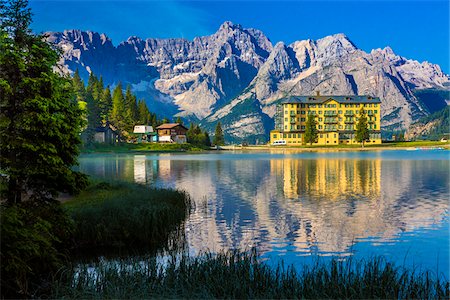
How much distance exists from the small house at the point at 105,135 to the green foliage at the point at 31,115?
154768 mm

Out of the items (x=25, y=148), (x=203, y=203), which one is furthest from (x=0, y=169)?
(x=203, y=203)

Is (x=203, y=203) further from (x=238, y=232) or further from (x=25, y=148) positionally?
(x=25, y=148)

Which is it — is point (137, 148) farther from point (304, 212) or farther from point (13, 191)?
point (13, 191)

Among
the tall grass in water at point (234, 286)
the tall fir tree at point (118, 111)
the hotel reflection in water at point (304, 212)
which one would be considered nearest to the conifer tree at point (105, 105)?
the tall fir tree at point (118, 111)

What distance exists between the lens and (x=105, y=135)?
173250mm

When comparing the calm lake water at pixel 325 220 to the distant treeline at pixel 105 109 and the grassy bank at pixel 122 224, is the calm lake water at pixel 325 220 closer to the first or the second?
the grassy bank at pixel 122 224

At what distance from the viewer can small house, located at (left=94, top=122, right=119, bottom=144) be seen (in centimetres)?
17088

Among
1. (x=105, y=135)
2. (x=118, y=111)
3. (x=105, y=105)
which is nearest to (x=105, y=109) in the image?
(x=105, y=105)

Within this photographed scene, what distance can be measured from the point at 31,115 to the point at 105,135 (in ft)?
527

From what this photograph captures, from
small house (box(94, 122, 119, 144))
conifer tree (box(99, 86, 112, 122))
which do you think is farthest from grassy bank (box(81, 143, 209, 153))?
conifer tree (box(99, 86, 112, 122))

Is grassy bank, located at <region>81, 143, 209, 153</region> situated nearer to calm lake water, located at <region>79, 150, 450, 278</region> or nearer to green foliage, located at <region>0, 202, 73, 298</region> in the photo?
calm lake water, located at <region>79, 150, 450, 278</region>

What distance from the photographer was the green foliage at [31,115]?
17.5m

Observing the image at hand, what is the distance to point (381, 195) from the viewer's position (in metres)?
46.2

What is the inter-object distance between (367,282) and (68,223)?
491 inches
